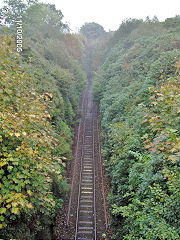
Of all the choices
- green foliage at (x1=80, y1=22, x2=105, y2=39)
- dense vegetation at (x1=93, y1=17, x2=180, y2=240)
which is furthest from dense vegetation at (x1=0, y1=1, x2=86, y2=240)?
green foliage at (x1=80, y1=22, x2=105, y2=39)

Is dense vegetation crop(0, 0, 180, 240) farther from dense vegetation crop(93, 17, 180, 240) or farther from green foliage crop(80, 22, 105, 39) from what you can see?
green foliage crop(80, 22, 105, 39)

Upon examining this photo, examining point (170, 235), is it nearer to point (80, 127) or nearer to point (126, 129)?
point (126, 129)

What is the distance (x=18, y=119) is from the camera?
16.8ft

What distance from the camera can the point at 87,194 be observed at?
11.8 m

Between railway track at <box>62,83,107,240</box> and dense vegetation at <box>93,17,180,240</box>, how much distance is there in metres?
0.98

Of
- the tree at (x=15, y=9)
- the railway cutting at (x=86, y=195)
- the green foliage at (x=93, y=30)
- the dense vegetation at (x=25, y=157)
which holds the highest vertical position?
the green foliage at (x=93, y=30)

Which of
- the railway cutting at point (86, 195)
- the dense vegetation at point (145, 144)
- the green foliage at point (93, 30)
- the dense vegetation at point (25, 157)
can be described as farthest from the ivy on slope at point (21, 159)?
the green foliage at point (93, 30)

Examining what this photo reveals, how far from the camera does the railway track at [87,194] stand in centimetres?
951

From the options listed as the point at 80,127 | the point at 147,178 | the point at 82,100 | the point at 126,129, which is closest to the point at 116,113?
the point at 126,129

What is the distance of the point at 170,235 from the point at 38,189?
3587 mm

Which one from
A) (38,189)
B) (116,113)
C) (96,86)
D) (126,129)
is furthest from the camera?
(96,86)

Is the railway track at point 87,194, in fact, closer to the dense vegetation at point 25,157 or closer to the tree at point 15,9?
the dense vegetation at point 25,157

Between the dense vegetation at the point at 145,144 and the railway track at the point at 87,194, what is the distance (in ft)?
3.20

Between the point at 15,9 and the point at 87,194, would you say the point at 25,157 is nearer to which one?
the point at 87,194
